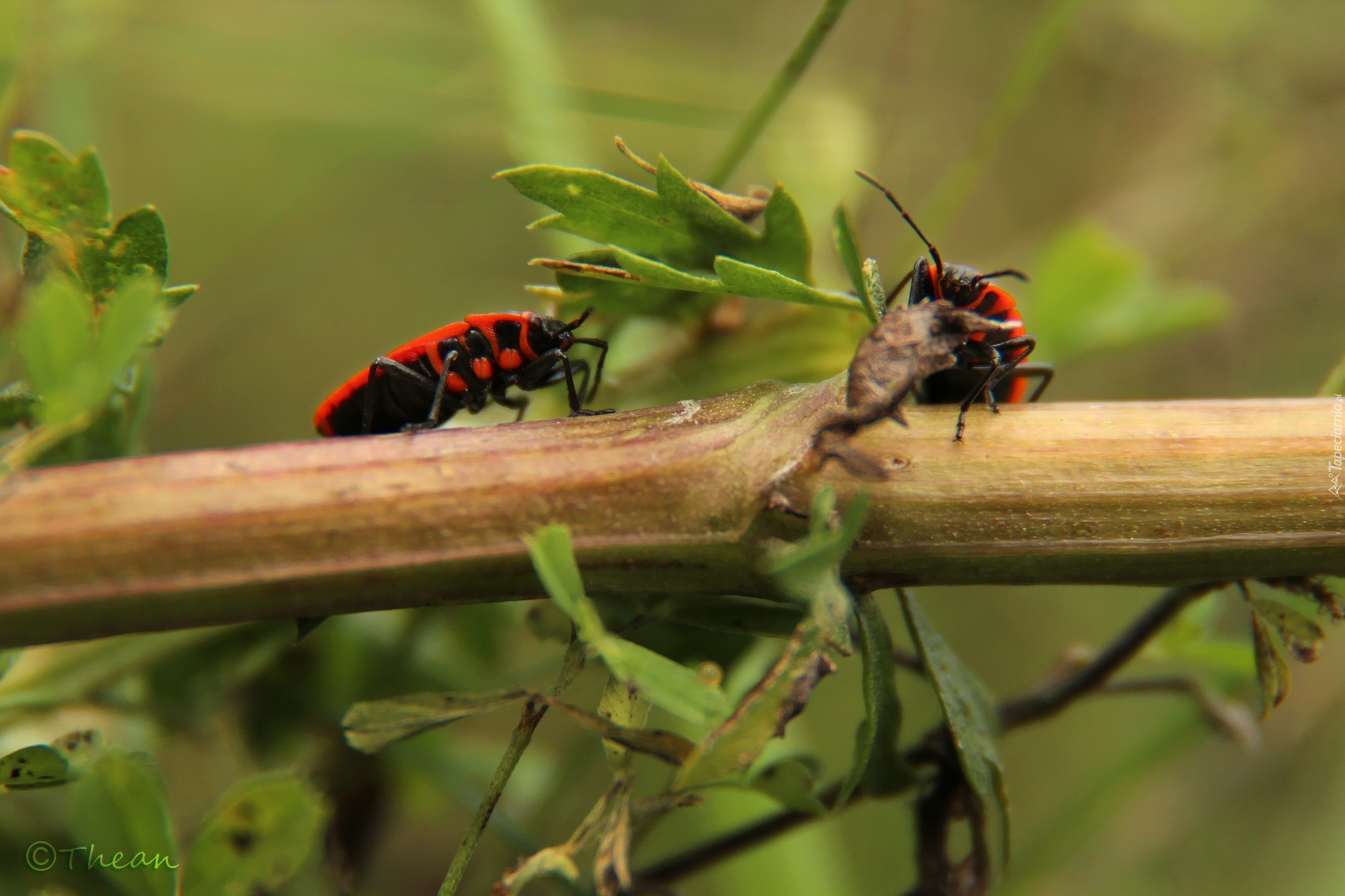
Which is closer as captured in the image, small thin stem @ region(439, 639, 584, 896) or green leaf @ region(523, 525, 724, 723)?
green leaf @ region(523, 525, 724, 723)

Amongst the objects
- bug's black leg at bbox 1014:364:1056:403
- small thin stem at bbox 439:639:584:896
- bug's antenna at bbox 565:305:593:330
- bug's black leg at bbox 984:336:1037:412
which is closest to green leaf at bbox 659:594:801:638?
small thin stem at bbox 439:639:584:896

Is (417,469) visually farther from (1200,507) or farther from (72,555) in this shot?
(1200,507)

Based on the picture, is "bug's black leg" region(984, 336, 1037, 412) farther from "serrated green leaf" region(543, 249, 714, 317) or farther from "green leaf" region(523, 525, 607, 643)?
"green leaf" region(523, 525, 607, 643)

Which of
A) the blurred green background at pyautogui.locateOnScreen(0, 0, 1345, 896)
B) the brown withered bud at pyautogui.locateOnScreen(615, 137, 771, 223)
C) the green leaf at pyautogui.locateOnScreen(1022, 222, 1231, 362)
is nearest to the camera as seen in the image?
the brown withered bud at pyautogui.locateOnScreen(615, 137, 771, 223)

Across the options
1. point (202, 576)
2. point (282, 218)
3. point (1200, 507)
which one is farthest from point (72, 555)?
point (282, 218)

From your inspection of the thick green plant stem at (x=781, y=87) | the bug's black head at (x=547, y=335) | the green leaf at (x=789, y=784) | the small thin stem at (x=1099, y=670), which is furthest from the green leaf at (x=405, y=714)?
the thick green plant stem at (x=781, y=87)

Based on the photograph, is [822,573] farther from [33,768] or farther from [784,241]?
[33,768]
